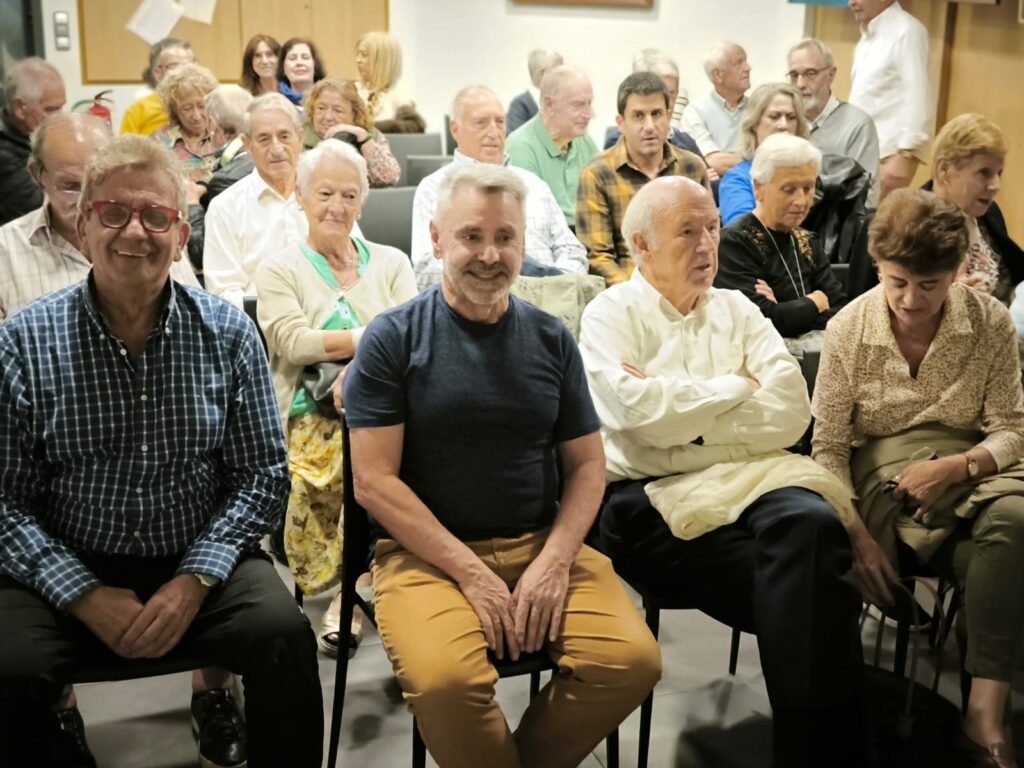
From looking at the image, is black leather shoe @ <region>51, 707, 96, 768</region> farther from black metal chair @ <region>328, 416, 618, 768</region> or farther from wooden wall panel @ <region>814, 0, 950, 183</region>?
wooden wall panel @ <region>814, 0, 950, 183</region>

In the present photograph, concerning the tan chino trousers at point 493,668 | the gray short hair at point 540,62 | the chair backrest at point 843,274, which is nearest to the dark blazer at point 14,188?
the tan chino trousers at point 493,668

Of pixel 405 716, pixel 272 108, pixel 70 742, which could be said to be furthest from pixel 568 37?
pixel 70 742

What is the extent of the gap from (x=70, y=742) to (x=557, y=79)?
10.6 feet

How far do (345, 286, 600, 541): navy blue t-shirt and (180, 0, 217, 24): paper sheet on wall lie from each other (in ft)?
20.8

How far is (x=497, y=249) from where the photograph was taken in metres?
2.04

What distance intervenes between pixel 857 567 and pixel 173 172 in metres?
1.53

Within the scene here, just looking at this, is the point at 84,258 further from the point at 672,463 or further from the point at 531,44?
the point at 531,44

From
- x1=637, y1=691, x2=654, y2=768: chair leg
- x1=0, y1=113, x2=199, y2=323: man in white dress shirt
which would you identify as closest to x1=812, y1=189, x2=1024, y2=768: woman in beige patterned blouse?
x1=637, y1=691, x2=654, y2=768: chair leg

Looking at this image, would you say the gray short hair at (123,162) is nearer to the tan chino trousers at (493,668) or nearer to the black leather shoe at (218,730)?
the tan chino trousers at (493,668)

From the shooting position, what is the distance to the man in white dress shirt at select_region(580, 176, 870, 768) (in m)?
2.04

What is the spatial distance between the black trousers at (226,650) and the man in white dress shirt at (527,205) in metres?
1.63

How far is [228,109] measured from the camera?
4445mm

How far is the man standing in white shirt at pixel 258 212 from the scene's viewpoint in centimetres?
338

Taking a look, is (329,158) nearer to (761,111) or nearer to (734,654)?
(734,654)
